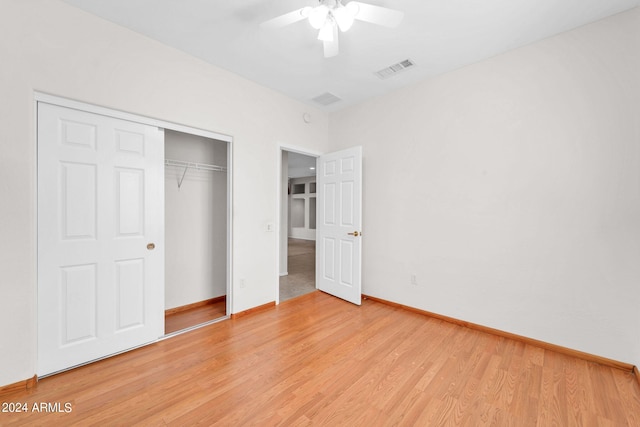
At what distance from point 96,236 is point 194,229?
4.15 feet

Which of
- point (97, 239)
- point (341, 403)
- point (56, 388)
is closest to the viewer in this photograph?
point (341, 403)

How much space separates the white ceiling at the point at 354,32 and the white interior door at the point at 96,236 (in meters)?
0.92

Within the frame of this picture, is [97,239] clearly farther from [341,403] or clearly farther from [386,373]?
[386,373]

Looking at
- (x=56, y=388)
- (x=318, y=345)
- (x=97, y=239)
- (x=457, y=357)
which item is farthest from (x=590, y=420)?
(x=97, y=239)

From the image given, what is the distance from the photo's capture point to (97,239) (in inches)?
86.4

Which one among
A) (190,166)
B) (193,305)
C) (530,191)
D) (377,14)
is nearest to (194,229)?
(190,166)

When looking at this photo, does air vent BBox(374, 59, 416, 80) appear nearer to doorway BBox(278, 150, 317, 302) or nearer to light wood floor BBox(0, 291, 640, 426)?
doorway BBox(278, 150, 317, 302)

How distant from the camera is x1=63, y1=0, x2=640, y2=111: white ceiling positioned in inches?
80.1

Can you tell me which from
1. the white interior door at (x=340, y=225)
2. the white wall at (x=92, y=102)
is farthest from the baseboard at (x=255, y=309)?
the white interior door at (x=340, y=225)

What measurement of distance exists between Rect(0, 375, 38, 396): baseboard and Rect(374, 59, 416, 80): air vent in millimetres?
4164

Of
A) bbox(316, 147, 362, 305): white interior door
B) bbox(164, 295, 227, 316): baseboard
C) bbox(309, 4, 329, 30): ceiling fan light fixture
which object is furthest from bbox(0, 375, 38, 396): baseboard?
bbox(309, 4, 329, 30): ceiling fan light fixture

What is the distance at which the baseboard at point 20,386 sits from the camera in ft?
5.75

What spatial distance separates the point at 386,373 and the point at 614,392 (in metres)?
1.61

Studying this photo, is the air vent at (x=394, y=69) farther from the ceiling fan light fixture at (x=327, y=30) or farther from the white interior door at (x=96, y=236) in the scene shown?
the white interior door at (x=96, y=236)
